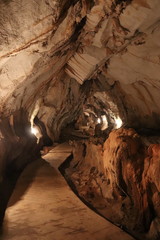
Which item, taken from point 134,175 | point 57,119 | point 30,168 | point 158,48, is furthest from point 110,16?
point 57,119

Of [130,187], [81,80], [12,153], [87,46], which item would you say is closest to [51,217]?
[130,187]

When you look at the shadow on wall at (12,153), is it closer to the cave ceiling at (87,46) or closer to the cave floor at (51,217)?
the cave floor at (51,217)

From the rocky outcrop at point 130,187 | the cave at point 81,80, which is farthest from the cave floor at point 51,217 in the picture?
the rocky outcrop at point 130,187

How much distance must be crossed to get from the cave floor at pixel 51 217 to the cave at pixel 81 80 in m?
0.04

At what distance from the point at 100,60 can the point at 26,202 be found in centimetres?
589

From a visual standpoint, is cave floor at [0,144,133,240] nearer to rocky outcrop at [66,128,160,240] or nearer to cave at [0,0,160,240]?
cave at [0,0,160,240]

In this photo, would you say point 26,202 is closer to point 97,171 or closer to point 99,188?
point 99,188

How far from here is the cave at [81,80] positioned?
454 cm

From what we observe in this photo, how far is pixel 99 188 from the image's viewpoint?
775 centimetres

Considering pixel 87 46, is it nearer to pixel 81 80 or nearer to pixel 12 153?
pixel 81 80

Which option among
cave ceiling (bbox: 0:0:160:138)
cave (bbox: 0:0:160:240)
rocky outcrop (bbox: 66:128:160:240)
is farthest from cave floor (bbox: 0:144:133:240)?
cave ceiling (bbox: 0:0:160:138)

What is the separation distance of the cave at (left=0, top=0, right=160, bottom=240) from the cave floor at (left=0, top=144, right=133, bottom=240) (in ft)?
0.13

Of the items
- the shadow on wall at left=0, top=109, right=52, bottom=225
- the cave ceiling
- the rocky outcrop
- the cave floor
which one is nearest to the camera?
the cave floor

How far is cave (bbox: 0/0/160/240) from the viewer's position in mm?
4539
